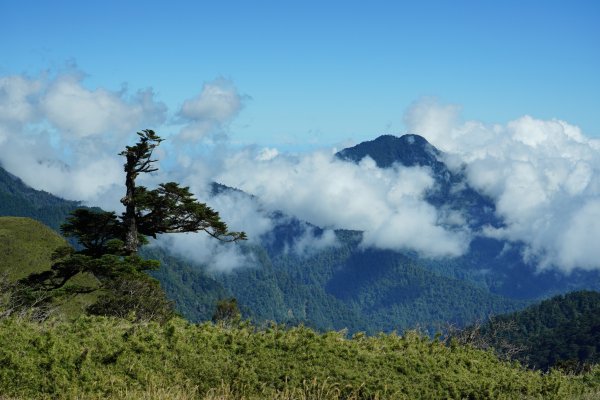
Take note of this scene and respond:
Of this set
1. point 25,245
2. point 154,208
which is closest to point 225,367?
point 154,208

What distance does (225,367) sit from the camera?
1319 cm

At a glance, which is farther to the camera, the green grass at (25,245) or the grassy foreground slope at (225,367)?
the green grass at (25,245)

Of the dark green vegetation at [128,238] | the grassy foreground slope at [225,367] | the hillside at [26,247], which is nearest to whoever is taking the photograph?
the grassy foreground slope at [225,367]

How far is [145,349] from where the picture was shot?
13188mm

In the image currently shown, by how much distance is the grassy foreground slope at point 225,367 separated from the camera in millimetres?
11844

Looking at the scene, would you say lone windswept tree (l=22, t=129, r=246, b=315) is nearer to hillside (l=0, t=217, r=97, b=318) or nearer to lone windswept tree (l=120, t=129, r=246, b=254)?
lone windswept tree (l=120, t=129, r=246, b=254)

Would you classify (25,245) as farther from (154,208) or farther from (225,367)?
(225,367)

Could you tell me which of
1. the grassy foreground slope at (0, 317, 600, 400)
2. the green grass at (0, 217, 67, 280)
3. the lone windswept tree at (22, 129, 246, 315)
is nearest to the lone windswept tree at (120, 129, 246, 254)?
the lone windswept tree at (22, 129, 246, 315)

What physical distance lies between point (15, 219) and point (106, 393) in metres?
113

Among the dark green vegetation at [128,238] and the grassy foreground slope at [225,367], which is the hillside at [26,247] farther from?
the grassy foreground slope at [225,367]

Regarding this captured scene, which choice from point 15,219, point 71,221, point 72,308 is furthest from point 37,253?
point 71,221

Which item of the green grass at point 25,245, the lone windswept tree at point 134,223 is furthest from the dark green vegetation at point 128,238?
the green grass at point 25,245

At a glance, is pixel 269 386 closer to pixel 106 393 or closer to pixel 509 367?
pixel 106 393

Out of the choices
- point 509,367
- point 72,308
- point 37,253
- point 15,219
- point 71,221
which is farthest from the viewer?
point 15,219
